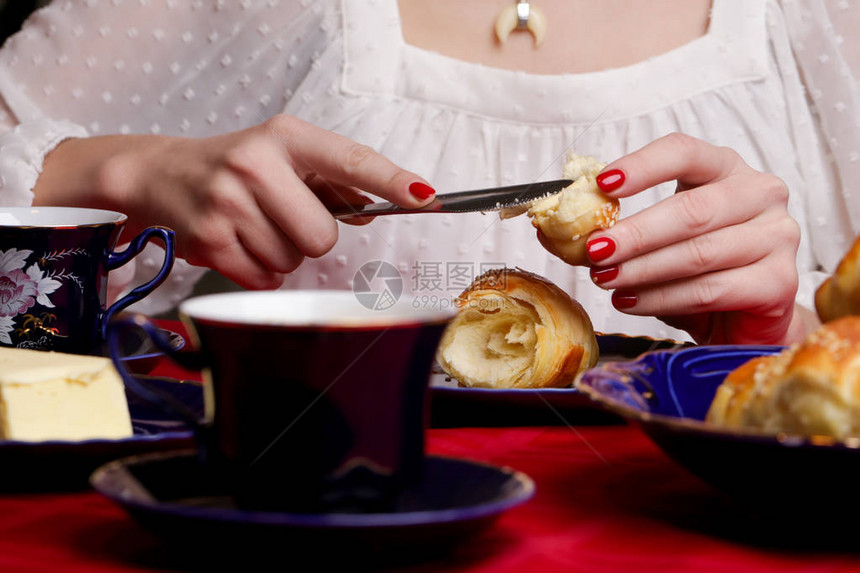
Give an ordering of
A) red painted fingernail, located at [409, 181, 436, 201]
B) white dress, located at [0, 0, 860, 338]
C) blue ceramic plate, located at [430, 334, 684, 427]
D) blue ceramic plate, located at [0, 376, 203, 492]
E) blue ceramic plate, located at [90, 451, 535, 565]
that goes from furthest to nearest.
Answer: white dress, located at [0, 0, 860, 338] < red painted fingernail, located at [409, 181, 436, 201] < blue ceramic plate, located at [430, 334, 684, 427] < blue ceramic plate, located at [0, 376, 203, 492] < blue ceramic plate, located at [90, 451, 535, 565]

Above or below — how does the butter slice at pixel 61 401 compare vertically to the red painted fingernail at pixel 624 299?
below

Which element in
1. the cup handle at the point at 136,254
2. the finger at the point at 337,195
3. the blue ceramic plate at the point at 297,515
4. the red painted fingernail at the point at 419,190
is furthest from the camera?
the finger at the point at 337,195

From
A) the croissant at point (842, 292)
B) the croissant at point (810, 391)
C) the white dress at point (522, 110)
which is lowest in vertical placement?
the croissant at point (810, 391)

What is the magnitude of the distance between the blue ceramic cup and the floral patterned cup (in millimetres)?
314

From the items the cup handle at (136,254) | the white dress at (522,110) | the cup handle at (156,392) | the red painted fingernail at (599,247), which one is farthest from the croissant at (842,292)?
the white dress at (522,110)

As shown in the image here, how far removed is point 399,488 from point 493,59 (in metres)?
1.29

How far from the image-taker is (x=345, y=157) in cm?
88

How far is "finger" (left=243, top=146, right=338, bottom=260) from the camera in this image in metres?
0.89

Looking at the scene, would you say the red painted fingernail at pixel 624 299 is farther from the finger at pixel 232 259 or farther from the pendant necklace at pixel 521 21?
the pendant necklace at pixel 521 21

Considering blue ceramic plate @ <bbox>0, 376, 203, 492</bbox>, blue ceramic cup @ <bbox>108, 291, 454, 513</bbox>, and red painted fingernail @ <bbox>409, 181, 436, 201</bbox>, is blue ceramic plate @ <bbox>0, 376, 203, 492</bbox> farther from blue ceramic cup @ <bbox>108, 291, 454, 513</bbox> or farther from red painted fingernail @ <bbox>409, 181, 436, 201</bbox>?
red painted fingernail @ <bbox>409, 181, 436, 201</bbox>

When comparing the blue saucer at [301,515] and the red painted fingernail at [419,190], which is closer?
the blue saucer at [301,515]

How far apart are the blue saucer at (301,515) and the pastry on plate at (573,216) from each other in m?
0.39

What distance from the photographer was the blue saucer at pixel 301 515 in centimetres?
31

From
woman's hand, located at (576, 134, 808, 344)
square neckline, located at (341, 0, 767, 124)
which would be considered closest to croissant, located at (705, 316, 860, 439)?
woman's hand, located at (576, 134, 808, 344)
